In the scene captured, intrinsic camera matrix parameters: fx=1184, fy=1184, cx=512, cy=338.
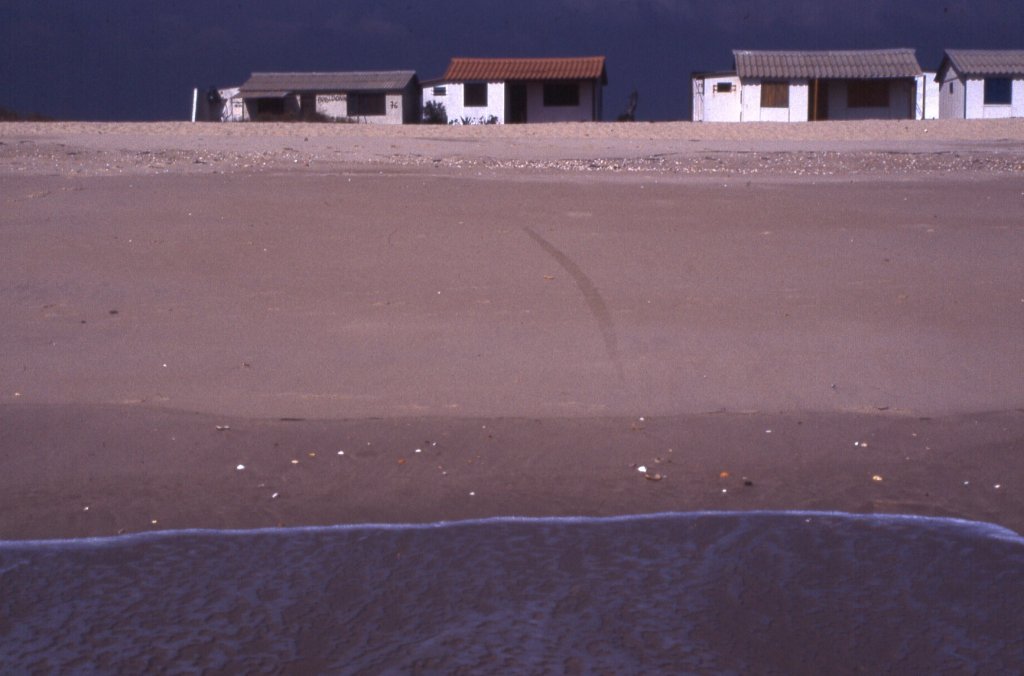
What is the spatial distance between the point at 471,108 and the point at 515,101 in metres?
1.40

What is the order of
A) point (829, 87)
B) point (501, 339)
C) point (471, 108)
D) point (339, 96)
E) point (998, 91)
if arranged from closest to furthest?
1. point (501, 339)
2. point (829, 87)
3. point (998, 91)
4. point (471, 108)
5. point (339, 96)

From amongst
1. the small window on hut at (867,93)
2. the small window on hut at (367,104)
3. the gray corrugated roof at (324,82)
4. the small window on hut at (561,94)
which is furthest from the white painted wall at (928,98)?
the small window on hut at (367,104)

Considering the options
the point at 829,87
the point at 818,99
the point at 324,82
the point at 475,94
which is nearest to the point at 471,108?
the point at 475,94

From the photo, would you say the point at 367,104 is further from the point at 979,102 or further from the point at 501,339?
the point at 501,339

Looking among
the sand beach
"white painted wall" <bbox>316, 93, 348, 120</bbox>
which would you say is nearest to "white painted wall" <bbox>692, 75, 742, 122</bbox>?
"white painted wall" <bbox>316, 93, 348, 120</bbox>

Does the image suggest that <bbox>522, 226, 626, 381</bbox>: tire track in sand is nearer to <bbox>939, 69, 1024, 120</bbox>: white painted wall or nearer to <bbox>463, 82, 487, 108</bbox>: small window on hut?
<bbox>939, 69, 1024, 120</bbox>: white painted wall

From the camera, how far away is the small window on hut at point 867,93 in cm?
3319

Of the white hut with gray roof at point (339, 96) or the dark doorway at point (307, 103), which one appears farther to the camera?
the dark doorway at point (307, 103)

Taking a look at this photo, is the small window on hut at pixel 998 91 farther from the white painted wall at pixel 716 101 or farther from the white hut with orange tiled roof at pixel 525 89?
the white hut with orange tiled roof at pixel 525 89

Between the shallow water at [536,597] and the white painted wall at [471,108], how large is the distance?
31.6 m

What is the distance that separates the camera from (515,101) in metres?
36.8

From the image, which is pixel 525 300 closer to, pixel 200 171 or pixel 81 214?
pixel 81 214

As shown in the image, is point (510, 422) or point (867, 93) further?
point (867, 93)

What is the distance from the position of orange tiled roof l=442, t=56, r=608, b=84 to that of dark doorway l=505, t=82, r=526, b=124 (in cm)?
39
